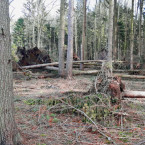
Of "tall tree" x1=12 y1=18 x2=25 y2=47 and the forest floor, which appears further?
"tall tree" x1=12 y1=18 x2=25 y2=47

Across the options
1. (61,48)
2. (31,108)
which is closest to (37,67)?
(61,48)

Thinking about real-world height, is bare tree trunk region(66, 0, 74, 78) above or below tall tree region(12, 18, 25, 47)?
below

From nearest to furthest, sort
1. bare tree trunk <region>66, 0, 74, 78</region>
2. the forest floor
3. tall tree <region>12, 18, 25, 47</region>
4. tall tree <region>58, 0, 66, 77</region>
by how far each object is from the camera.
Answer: the forest floor < bare tree trunk <region>66, 0, 74, 78</region> < tall tree <region>58, 0, 66, 77</region> < tall tree <region>12, 18, 25, 47</region>

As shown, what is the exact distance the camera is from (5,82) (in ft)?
9.36

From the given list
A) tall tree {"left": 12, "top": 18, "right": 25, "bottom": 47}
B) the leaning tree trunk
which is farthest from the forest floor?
tall tree {"left": 12, "top": 18, "right": 25, "bottom": 47}

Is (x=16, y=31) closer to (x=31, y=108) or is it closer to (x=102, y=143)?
(x=31, y=108)

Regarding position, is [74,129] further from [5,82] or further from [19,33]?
[19,33]

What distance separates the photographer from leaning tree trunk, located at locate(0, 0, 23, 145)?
9.21 ft

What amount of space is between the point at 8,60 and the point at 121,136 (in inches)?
97.1

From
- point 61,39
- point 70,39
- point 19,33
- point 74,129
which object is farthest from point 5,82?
point 19,33

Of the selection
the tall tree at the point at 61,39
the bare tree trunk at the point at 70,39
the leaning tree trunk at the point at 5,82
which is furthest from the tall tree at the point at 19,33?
the leaning tree trunk at the point at 5,82

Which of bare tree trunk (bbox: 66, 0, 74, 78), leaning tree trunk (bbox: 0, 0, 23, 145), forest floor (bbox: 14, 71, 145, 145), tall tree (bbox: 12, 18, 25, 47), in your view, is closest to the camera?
leaning tree trunk (bbox: 0, 0, 23, 145)

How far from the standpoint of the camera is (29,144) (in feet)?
10.2

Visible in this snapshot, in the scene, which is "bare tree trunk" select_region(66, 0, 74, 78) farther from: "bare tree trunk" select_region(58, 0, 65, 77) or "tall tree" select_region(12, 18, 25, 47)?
"tall tree" select_region(12, 18, 25, 47)
